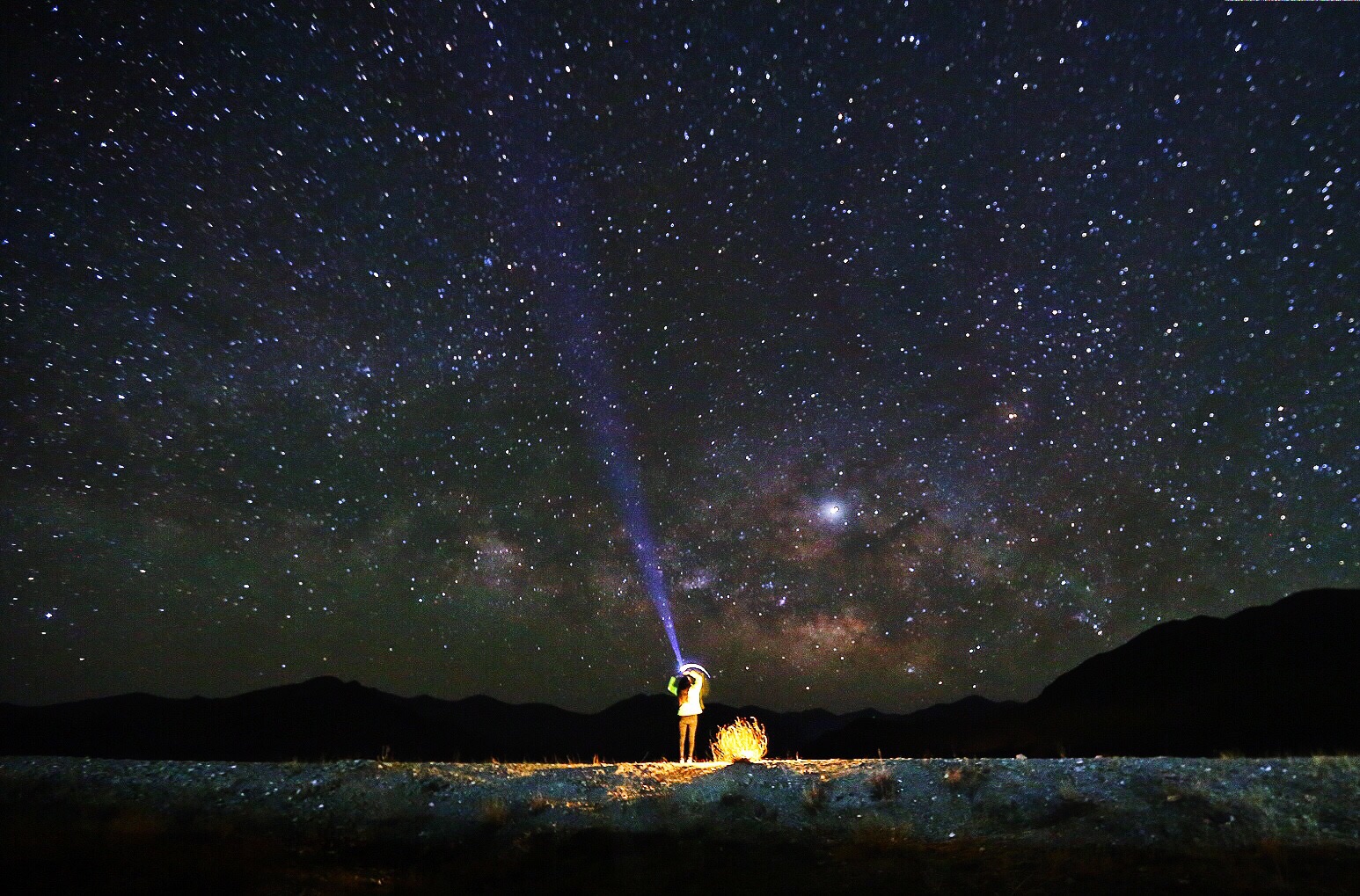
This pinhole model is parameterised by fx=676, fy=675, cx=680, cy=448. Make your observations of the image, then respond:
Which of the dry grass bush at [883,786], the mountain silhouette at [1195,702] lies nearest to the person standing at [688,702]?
the dry grass bush at [883,786]

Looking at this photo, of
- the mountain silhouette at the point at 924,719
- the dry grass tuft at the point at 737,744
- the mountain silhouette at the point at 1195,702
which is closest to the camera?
the dry grass tuft at the point at 737,744

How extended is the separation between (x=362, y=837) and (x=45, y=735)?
7933cm

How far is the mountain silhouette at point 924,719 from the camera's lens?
36344 mm

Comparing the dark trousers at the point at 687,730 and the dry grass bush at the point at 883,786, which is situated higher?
the dark trousers at the point at 687,730

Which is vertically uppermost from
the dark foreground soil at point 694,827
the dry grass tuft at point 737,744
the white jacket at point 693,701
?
the white jacket at point 693,701

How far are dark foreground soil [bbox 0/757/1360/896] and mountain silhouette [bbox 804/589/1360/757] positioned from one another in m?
21.3

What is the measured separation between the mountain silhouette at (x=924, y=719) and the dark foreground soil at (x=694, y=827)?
11983 mm

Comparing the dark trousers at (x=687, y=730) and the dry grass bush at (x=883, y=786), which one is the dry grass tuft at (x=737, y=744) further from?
the dry grass bush at (x=883, y=786)

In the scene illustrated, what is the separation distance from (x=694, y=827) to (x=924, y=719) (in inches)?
2507

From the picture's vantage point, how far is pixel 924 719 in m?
65.2

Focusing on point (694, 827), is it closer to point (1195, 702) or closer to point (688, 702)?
point (688, 702)

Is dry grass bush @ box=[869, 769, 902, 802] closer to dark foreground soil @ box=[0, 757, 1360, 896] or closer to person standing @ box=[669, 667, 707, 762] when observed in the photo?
dark foreground soil @ box=[0, 757, 1360, 896]

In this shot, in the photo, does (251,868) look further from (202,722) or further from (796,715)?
(796,715)

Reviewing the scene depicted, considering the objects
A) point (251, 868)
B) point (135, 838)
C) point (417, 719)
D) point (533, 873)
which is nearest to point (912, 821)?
point (533, 873)
